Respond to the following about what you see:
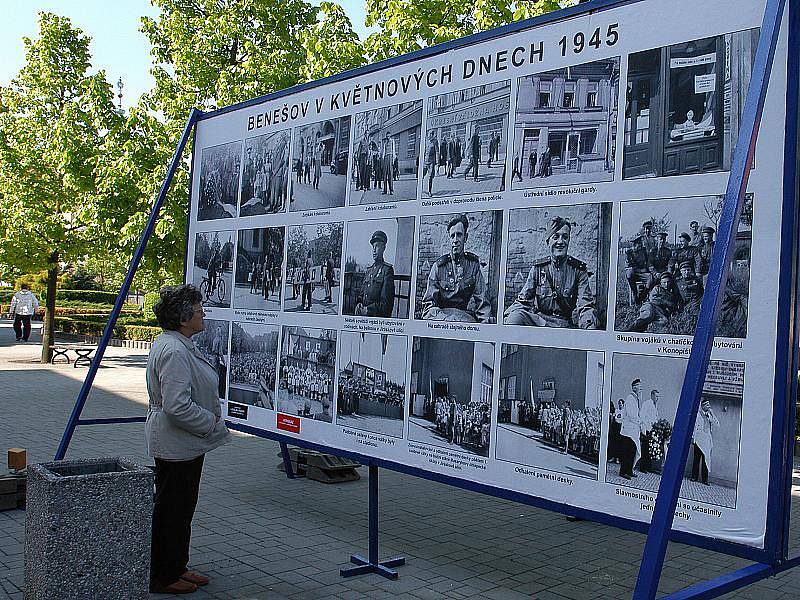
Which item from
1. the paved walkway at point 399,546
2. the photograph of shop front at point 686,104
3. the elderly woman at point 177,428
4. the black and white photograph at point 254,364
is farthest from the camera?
the black and white photograph at point 254,364

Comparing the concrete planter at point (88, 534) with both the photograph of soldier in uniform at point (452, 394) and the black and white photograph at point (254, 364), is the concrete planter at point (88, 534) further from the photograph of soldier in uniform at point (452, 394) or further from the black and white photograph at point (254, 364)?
the black and white photograph at point (254, 364)

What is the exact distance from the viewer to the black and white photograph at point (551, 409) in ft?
13.8

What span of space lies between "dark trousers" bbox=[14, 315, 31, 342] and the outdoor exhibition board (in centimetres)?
2318

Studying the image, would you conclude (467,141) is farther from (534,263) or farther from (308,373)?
(308,373)

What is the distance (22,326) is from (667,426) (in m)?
27.6

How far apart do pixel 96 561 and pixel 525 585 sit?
9.06 ft

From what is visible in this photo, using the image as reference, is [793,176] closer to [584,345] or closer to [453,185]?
[584,345]

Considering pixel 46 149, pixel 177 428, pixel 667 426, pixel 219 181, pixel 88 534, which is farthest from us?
pixel 46 149

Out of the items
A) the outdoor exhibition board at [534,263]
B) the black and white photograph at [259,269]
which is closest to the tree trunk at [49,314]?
the black and white photograph at [259,269]

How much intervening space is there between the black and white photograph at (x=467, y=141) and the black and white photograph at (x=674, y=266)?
0.96 m

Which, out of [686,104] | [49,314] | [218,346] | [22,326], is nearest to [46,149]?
[49,314]

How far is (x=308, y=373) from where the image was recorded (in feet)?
19.9

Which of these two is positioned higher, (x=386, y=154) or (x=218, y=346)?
(x=386, y=154)

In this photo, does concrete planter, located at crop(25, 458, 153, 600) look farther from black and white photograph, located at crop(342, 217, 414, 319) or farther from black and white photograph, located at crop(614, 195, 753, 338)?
black and white photograph, located at crop(614, 195, 753, 338)
